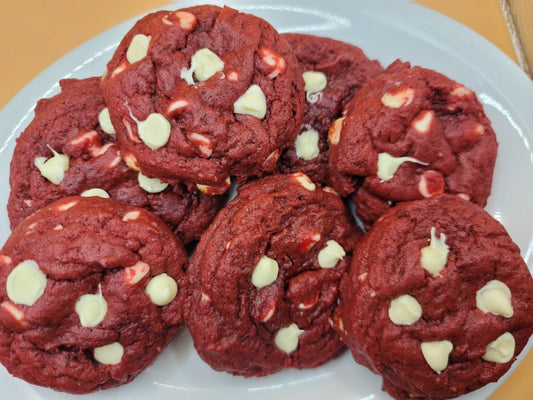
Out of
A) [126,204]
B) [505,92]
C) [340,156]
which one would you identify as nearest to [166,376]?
[126,204]

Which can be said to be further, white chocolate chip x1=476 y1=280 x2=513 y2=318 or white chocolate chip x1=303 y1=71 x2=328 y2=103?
white chocolate chip x1=303 y1=71 x2=328 y2=103

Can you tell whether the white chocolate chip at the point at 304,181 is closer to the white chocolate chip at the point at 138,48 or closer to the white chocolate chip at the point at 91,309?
the white chocolate chip at the point at 138,48

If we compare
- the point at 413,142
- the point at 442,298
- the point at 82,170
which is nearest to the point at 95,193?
the point at 82,170

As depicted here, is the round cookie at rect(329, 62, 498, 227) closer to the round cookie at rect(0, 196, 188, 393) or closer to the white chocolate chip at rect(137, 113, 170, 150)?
the white chocolate chip at rect(137, 113, 170, 150)

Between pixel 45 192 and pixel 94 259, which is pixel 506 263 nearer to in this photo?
pixel 94 259

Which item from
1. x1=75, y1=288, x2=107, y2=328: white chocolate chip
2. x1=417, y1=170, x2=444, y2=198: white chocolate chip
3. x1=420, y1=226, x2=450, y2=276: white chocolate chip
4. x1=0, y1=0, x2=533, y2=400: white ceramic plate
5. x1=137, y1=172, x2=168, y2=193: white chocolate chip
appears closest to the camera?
x1=420, y1=226, x2=450, y2=276: white chocolate chip

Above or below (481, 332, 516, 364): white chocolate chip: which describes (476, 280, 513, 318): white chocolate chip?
above

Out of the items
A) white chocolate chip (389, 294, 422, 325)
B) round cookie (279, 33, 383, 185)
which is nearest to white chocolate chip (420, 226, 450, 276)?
white chocolate chip (389, 294, 422, 325)

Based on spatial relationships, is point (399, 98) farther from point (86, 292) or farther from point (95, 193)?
point (86, 292)
